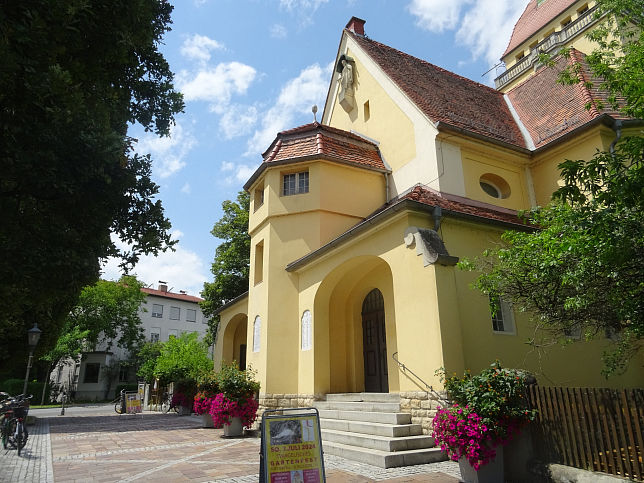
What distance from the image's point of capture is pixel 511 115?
17.6 metres

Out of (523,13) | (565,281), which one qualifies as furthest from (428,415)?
(523,13)

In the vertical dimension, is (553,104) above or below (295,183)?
above

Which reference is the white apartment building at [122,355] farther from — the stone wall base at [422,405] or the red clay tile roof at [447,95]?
the stone wall base at [422,405]

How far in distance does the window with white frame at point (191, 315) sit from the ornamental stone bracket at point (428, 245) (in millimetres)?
48420

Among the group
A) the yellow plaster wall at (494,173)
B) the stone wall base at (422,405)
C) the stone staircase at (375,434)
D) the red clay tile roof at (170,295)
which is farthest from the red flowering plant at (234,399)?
the red clay tile roof at (170,295)

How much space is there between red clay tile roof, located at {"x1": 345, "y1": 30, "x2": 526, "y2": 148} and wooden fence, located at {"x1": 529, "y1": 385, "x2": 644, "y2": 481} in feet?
28.9

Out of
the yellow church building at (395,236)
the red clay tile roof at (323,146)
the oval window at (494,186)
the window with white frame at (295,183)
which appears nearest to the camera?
the yellow church building at (395,236)

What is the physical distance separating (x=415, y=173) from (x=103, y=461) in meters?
11.0

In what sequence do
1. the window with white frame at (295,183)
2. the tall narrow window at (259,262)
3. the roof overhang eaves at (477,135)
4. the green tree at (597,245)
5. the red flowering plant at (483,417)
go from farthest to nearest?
1. the tall narrow window at (259,262)
2. the window with white frame at (295,183)
3. the roof overhang eaves at (477,135)
4. the red flowering plant at (483,417)
5. the green tree at (597,245)

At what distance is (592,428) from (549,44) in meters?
21.9

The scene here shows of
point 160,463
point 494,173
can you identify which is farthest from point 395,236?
point 160,463

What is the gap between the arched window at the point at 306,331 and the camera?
41.9 feet

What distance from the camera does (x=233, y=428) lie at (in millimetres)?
11914

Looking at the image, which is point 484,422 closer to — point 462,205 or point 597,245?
point 597,245
